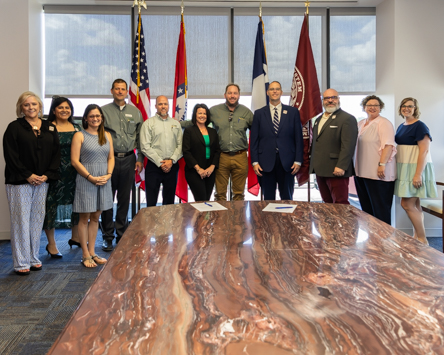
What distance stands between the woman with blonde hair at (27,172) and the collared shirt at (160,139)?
0.95m

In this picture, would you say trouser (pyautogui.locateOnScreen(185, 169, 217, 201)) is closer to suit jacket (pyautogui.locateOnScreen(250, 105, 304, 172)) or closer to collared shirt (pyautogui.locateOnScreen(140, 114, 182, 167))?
collared shirt (pyautogui.locateOnScreen(140, 114, 182, 167))

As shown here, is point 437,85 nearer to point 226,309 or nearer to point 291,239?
point 291,239

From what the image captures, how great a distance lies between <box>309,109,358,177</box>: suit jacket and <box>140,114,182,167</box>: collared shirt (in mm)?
1520

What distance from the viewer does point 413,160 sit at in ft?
13.2

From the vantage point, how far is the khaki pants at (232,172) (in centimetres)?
418

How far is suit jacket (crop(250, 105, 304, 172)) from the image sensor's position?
4.09 meters

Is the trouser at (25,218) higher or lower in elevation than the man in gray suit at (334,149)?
lower

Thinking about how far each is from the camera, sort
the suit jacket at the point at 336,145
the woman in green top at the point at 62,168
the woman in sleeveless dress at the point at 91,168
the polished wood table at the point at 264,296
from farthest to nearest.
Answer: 1. the suit jacket at the point at 336,145
2. the woman in green top at the point at 62,168
3. the woman in sleeveless dress at the point at 91,168
4. the polished wood table at the point at 264,296

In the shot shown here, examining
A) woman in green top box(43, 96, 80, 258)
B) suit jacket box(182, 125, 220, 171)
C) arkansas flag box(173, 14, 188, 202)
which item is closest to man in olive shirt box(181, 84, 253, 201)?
suit jacket box(182, 125, 220, 171)

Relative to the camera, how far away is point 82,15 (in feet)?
17.2

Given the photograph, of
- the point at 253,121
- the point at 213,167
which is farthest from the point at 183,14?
the point at 213,167

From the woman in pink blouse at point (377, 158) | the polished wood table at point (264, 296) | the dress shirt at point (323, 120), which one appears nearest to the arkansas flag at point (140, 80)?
the dress shirt at point (323, 120)

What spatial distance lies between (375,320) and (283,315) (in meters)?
0.20

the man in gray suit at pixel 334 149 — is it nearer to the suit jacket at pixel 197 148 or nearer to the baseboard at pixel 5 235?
the suit jacket at pixel 197 148
